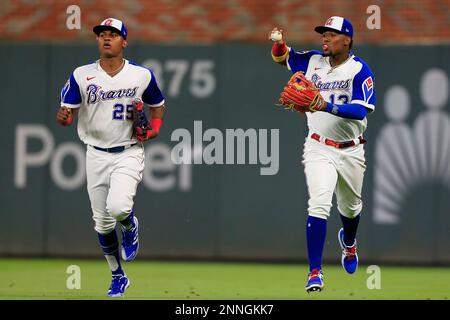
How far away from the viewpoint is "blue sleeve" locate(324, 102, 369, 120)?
8.16m

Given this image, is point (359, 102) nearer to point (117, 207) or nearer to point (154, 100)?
point (154, 100)

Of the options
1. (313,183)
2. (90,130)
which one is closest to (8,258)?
(90,130)

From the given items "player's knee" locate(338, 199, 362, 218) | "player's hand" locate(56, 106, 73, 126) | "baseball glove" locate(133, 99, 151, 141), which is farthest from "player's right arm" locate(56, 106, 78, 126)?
"player's knee" locate(338, 199, 362, 218)

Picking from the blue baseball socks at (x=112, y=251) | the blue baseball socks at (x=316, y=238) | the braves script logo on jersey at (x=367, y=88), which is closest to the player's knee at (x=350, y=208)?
the blue baseball socks at (x=316, y=238)

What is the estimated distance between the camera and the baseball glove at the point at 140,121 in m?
8.45

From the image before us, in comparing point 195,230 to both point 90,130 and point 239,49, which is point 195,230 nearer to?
point 239,49

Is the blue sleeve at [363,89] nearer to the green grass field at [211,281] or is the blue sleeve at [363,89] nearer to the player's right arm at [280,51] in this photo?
the player's right arm at [280,51]

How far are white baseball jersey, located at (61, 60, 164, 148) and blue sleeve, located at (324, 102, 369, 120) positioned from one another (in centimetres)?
163

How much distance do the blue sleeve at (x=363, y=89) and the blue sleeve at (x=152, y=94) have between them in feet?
5.42

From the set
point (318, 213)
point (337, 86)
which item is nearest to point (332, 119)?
point (337, 86)

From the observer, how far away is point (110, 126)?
8.54 m

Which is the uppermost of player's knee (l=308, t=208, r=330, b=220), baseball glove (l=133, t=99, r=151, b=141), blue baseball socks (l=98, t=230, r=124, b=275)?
baseball glove (l=133, t=99, r=151, b=141)

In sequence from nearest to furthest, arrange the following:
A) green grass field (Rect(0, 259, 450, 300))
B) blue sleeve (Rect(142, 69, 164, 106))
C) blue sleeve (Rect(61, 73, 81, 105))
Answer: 1. blue sleeve (Rect(61, 73, 81, 105))
2. blue sleeve (Rect(142, 69, 164, 106))
3. green grass field (Rect(0, 259, 450, 300))

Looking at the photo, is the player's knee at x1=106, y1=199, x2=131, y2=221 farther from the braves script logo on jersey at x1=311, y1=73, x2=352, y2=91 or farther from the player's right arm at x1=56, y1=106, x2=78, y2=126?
the braves script logo on jersey at x1=311, y1=73, x2=352, y2=91
